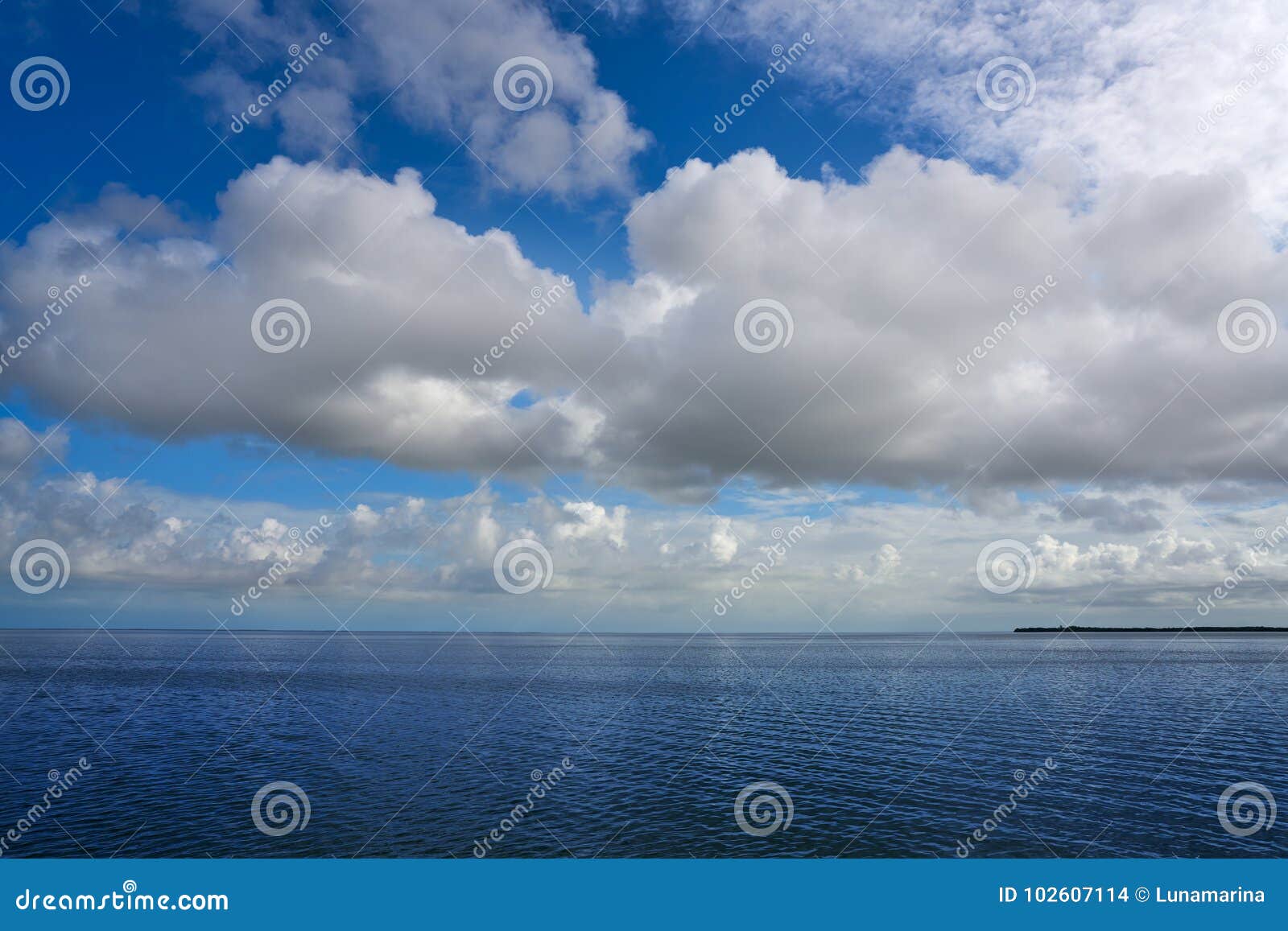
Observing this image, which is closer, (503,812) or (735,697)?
(503,812)

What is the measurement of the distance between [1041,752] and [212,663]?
19050cm

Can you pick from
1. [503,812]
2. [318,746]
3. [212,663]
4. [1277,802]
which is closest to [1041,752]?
[1277,802]

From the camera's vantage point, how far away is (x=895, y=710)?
85625mm

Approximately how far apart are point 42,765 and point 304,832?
31.8 m

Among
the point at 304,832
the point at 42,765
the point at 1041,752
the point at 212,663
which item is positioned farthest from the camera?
the point at 212,663

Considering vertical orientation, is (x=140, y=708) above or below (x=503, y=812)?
above

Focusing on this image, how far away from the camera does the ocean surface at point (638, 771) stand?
1459 inches

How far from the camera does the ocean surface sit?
3706cm

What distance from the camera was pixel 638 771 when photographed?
172 ft

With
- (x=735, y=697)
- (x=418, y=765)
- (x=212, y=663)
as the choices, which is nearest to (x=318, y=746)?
(x=418, y=765)

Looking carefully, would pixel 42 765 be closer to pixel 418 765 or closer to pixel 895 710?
pixel 418 765

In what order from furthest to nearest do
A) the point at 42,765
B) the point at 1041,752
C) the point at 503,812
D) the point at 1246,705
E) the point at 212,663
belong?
1. the point at 212,663
2. the point at 1246,705
3. the point at 1041,752
4. the point at 42,765
5. the point at 503,812

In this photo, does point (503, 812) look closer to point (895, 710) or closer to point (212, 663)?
point (895, 710)

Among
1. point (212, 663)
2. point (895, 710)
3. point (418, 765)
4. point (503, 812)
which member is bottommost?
point (503, 812)
